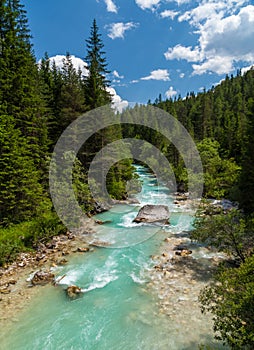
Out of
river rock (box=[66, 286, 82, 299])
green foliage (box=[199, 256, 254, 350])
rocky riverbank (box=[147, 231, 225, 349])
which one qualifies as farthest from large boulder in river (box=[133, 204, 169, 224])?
green foliage (box=[199, 256, 254, 350])

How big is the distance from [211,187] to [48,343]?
76.4 ft

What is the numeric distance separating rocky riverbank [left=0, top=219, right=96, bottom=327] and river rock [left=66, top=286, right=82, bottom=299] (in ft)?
3.86

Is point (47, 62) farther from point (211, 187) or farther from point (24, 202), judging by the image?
point (211, 187)

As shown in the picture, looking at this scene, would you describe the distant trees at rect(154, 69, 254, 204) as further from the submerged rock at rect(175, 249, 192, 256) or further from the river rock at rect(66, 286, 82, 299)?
the river rock at rect(66, 286, 82, 299)

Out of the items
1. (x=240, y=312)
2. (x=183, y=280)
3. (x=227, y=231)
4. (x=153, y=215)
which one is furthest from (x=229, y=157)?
(x=240, y=312)

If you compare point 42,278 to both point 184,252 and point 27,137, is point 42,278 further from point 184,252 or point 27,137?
point 27,137

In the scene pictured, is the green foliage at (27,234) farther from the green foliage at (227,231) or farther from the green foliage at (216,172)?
the green foliage at (216,172)

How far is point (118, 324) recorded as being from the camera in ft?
27.8

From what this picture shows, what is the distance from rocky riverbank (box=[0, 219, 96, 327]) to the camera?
9516 millimetres

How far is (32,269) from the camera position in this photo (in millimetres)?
12156

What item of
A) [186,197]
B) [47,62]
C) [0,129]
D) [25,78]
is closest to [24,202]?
[0,129]

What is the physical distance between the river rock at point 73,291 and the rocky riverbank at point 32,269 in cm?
118

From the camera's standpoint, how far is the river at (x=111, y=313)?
25.2 feet

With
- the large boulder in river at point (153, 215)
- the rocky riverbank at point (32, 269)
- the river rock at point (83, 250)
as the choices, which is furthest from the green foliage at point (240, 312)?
the large boulder in river at point (153, 215)
